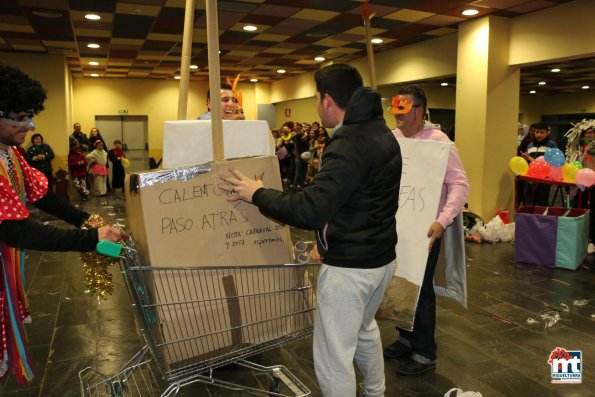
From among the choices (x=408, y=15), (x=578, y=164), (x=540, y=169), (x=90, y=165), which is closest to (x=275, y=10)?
(x=408, y=15)

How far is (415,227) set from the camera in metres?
2.53

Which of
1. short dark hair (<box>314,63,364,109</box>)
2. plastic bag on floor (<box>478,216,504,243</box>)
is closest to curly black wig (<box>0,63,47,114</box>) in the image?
short dark hair (<box>314,63,364,109</box>)

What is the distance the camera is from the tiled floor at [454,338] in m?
2.64

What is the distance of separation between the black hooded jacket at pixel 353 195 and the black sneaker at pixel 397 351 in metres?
1.34

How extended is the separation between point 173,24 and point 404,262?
6.48m

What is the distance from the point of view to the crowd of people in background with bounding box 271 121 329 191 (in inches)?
402

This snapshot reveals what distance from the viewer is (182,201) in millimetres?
1888

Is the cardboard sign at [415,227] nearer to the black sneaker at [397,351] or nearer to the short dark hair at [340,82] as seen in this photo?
the black sneaker at [397,351]

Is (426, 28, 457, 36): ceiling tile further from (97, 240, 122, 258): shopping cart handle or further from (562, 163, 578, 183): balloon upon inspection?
(97, 240, 122, 258): shopping cart handle

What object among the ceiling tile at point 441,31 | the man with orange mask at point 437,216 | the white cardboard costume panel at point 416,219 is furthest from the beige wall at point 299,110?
the white cardboard costume panel at point 416,219

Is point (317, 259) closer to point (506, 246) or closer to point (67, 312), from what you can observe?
point (67, 312)

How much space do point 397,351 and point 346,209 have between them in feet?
5.18

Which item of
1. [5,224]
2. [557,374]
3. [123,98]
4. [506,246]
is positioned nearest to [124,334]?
[5,224]

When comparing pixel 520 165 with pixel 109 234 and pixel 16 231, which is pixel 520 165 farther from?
pixel 16 231
